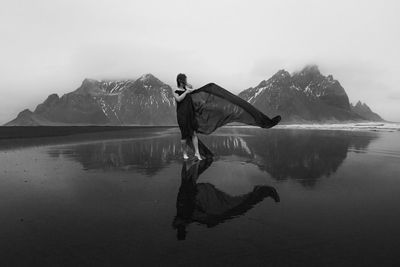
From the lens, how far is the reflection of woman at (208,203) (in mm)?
4438

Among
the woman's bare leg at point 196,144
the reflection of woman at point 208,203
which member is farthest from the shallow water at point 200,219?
the woman's bare leg at point 196,144

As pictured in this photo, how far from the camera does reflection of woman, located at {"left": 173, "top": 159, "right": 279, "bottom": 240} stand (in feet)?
14.6

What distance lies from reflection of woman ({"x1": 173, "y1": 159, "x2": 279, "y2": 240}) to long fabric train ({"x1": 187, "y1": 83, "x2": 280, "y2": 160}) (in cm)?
502

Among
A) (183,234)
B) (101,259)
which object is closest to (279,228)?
(183,234)

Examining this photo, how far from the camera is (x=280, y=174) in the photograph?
8.37m

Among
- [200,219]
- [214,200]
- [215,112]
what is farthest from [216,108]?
[200,219]

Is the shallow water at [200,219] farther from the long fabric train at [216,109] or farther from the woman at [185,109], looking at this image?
the long fabric train at [216,109]

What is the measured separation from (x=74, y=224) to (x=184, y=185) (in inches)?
117

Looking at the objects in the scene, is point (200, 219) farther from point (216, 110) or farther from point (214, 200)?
point (216, 110)

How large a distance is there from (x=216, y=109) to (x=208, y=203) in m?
7.19

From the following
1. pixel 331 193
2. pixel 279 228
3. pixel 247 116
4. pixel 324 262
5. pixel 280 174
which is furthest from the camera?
pixel 247 116

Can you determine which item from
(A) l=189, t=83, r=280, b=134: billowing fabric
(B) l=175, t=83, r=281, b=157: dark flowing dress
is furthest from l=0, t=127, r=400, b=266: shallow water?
(A) l=189, t=83, r=280, b=134: billowing fabric

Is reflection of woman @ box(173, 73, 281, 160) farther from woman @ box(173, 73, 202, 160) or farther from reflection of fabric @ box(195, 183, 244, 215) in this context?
reflection of fabric @ box(195, 183, 244, 215)

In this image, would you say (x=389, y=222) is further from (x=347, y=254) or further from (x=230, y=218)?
(x=230, y=218)
